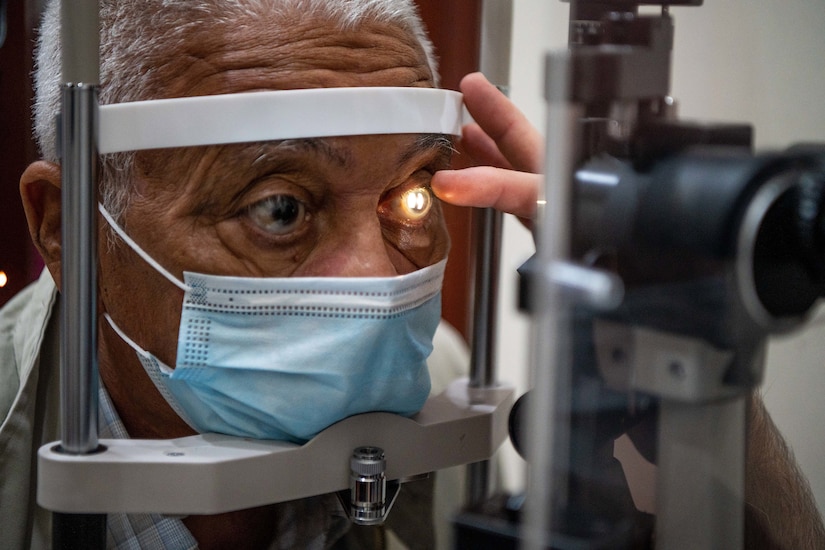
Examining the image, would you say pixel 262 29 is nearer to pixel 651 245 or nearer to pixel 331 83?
pixel 331 83

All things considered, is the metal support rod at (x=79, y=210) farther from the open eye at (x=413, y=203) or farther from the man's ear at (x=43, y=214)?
the open eye at (x=413, y=203)

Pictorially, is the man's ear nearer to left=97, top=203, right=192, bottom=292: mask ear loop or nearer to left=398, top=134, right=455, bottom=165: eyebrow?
left=97, top=203, right=192, bottom=292: mask ear loop

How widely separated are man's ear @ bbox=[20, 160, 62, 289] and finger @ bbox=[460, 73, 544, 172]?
537 mm

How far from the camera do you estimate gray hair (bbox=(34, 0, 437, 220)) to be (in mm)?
937

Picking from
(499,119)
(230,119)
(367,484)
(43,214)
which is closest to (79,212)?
(230,119)

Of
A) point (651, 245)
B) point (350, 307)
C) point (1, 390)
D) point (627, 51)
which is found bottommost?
point (1, 390)

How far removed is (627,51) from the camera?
21.8 inches

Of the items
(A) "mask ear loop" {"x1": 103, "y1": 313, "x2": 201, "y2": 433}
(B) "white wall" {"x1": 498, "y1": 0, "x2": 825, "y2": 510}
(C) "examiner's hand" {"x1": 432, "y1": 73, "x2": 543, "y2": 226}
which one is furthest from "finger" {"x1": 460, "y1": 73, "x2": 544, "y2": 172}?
(A) "mask ear loop" {"x1": 103, "y1": 313, "x2": 201, "y2": 433}

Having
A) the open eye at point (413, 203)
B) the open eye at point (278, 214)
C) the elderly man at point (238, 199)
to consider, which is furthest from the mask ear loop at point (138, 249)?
the open eye at point (413, 203)

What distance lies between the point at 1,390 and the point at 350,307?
53 cm

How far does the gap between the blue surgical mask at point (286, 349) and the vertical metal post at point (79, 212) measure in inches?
5.8

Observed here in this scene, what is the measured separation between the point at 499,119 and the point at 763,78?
0.51 meters

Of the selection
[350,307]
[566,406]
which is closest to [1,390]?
[350,307]

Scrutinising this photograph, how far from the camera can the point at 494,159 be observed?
1179 mm
